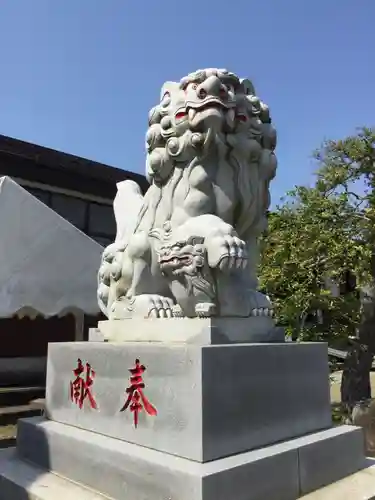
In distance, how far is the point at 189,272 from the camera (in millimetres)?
2109

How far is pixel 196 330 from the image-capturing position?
2047 mm

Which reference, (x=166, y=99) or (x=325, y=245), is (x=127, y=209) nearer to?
(x=166, y=99)

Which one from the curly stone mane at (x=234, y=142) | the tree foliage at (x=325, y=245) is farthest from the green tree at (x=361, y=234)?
the curly stone mane at (x=234, y=142)

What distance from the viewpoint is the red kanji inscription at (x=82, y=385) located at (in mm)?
2352

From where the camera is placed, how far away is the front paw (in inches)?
82.0

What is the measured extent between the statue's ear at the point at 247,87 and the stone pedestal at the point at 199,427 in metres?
1.35

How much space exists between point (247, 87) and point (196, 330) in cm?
140

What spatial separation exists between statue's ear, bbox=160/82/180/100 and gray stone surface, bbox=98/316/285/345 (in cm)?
125

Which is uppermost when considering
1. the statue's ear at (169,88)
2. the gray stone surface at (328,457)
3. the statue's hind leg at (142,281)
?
the statue's ear at (169,88)

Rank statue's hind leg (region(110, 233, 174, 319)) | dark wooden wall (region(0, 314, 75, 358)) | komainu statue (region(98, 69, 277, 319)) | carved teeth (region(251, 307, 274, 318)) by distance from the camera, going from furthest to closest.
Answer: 1. dark wooden wall (region(0, 314, 75, 358))
2. statue's hind leg (region(110, 233, 174, 319))
3. carved teeth (region(251, 307, 274, 318))
4. komainu statue (region(98, 69, 277, 319))

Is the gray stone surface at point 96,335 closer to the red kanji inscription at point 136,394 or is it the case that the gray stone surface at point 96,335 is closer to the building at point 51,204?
the red kanji inscription at point 136,394

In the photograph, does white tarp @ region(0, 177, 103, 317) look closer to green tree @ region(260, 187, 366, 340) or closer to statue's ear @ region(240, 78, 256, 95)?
green tree @ region(260, 187, 366, 340)

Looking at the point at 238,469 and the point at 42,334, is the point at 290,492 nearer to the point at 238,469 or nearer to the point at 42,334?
the point at 238,469

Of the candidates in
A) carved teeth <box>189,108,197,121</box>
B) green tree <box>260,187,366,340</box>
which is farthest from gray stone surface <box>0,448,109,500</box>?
green tree <box>260,187,366,340</box>
